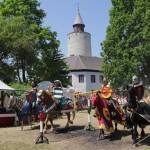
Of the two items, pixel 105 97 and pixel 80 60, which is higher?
pixel 80 60

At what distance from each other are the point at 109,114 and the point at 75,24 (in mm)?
72751

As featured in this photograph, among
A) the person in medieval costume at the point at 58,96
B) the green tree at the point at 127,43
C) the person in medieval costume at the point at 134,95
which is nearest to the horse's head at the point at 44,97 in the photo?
the person in medieval costume at the point at 58,96

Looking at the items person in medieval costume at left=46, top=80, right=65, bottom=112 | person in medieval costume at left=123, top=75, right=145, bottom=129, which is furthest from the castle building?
person in medieval costume at left=123, top=75, right=145, bottom=129

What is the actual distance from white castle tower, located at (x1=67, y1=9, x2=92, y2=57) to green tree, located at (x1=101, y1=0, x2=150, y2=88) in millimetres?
36695

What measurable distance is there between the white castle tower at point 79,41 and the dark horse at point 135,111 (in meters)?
66.3

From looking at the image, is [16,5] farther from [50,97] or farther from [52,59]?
Result: [50,97]

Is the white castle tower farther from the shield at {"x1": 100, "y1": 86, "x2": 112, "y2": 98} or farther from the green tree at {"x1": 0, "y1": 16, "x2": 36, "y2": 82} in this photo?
the shield at {"x1": 100, "y1": 86, "x2": 112, "y2": 98}

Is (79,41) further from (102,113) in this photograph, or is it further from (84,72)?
(102,113)

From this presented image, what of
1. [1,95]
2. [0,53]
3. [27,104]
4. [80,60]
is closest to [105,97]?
[27,104]

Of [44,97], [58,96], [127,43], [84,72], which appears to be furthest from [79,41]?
[44,97]

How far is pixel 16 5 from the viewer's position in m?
39.5

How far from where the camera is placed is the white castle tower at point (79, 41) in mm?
78875

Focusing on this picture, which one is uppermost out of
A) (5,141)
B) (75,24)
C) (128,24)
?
(75,24)

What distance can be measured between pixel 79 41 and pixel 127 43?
41.8 meters
